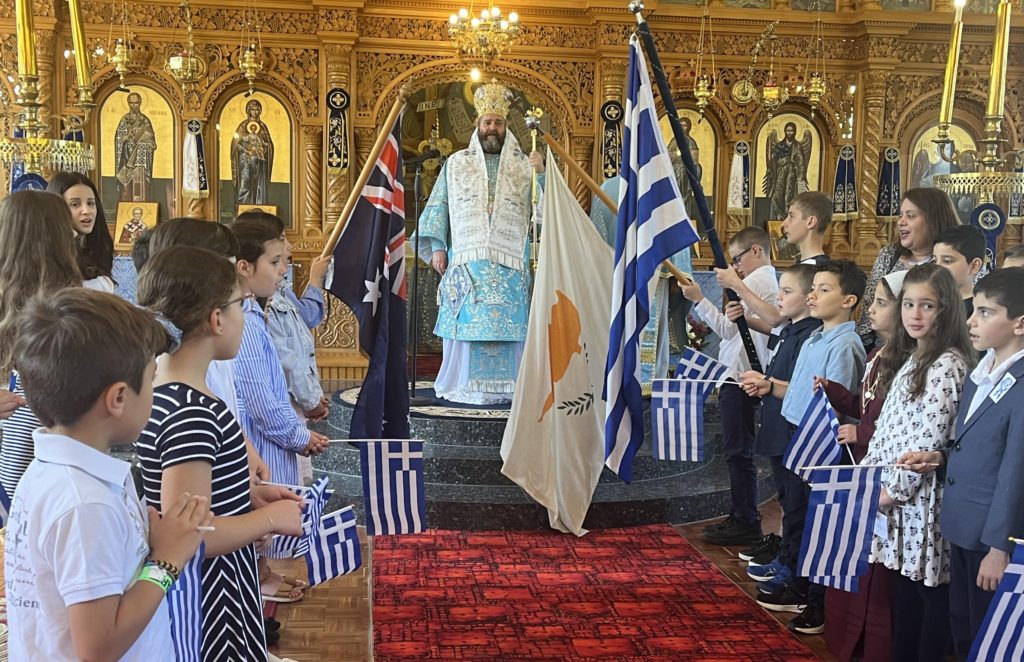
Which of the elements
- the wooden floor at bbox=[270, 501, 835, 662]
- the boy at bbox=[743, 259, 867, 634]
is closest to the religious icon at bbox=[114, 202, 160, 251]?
the wooden floor at bbox=[270, 501, 835, 662]

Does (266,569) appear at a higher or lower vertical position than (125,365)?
lower

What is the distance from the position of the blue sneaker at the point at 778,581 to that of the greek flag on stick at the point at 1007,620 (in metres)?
1.87

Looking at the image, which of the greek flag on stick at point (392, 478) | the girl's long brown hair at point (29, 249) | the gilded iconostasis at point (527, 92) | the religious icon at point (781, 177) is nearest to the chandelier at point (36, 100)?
the girl's long brown hair at point (29, 249)

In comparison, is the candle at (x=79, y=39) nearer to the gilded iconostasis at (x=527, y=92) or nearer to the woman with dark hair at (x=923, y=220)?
the woman with dark hair at (x=923, y=220)

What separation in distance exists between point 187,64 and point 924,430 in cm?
847

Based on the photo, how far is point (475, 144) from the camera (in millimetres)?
6969

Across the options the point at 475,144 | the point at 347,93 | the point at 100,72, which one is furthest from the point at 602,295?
the point at 100,72

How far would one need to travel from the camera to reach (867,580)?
355cm

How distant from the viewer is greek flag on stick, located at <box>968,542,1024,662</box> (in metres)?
2.45

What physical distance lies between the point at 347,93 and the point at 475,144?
411 cm

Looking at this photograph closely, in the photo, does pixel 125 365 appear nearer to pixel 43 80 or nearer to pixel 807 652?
pixel 807 652

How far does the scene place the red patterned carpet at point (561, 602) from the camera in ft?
12.5

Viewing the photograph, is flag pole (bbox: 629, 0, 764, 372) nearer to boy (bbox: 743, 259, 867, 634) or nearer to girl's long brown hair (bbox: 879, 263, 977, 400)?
boy (bbox: 743, 259, 867, 634)

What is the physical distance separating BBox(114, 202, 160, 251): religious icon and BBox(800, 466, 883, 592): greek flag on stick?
29.7 feet
